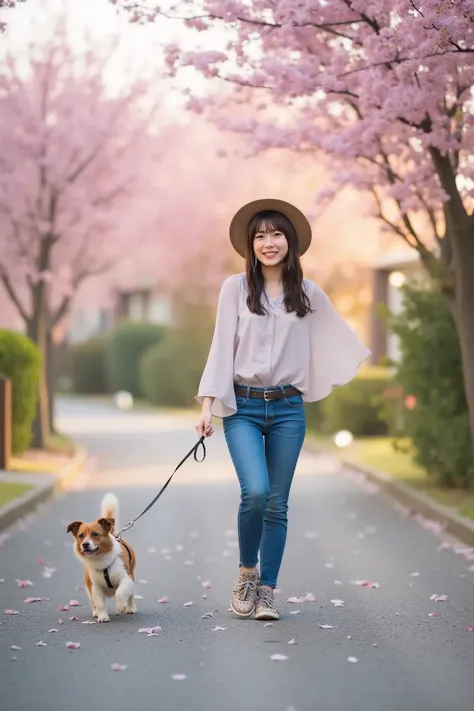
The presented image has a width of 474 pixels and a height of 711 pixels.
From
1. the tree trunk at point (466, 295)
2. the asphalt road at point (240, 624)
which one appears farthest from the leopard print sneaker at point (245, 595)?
the tree trunk at point (466, 295)

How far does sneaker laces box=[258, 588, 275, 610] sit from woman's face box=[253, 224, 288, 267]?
70.7 inches

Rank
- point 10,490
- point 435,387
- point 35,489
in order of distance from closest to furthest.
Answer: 1. point 10,490
2. point 35,489
3. point 435,387

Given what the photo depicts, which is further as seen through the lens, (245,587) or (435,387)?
(435,387)

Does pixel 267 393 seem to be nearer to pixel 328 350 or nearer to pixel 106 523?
pixel 328 350

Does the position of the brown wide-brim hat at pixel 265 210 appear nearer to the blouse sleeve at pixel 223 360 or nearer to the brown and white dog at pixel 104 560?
the blouse sleeve at pixel 223 360

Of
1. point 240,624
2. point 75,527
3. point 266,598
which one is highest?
point 75,527

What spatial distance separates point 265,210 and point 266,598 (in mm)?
2154

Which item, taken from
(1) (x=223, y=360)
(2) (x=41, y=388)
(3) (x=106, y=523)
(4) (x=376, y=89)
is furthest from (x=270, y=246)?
(2) (x=41, y=388)

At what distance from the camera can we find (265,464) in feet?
21.8

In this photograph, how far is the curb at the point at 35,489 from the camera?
11.7 m

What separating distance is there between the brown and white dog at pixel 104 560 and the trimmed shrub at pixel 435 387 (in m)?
6.97

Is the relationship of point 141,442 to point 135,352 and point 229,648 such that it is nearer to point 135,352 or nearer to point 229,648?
point 229,648

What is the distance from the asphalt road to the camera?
5254mm

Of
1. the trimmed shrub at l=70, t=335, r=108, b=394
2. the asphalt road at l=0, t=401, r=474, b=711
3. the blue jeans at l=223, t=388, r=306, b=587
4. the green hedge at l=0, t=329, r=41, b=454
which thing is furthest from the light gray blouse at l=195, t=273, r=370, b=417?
the trimmed shrub at l=70, t=335, r=108, b=394
